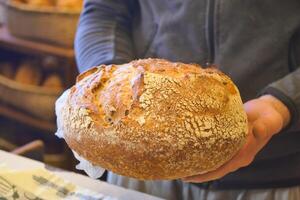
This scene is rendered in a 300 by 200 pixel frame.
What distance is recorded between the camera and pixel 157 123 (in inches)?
29.0

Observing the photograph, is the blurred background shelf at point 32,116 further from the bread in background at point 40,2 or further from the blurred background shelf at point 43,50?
the bread in background at point 40,2

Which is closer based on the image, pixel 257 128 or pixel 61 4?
pixel 257 128

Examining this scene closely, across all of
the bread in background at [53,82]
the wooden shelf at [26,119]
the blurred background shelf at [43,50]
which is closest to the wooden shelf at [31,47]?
the blurred background shelf at [43,50]

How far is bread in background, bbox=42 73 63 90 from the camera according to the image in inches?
80.4

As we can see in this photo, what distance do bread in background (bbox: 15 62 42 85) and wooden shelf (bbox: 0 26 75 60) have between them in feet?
0.22

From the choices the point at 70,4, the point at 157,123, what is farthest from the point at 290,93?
the point at 70,4

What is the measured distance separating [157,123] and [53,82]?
1.37 m

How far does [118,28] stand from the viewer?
1.12 metres

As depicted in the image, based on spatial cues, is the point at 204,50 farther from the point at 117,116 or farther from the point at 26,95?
the point at 26,95

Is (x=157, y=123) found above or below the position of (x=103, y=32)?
below

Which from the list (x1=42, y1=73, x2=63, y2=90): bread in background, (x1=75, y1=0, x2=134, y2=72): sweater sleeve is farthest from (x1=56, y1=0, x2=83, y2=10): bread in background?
(x1=75, y1=0, x2=134, y2=72): sweater sleeve

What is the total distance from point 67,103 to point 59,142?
1331mm

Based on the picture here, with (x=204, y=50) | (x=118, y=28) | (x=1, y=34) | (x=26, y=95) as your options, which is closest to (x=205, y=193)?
(x=204, y=50)

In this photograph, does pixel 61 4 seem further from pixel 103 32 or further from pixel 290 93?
pixel 290 93
